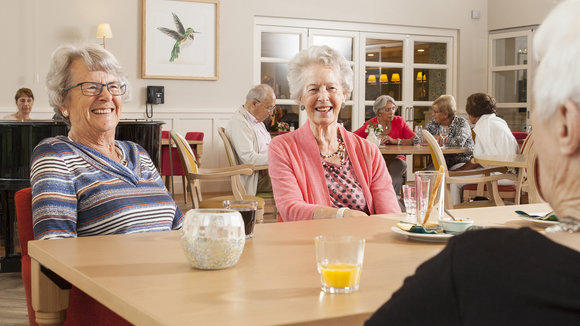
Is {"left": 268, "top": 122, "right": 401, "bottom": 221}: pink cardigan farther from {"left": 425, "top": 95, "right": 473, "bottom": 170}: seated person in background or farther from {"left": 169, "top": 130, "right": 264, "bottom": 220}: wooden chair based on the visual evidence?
{"left": 425, "top": 95, "right": 473, "bottom": 170}: seated person in background

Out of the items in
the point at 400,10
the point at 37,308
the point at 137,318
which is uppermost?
the point at 400,10

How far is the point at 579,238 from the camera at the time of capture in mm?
786

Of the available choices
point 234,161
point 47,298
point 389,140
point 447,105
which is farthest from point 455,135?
point 47,298

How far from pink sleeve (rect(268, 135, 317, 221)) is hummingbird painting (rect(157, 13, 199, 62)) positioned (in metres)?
6.18

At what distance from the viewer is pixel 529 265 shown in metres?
0.70

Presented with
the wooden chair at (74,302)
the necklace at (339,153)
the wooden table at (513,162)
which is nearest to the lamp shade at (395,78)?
the wooden table at (513,162)

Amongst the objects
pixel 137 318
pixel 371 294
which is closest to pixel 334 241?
pixel 371 294

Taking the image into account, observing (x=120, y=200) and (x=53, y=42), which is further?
(x=53, y=42)

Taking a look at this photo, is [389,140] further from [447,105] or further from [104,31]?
[104,31]

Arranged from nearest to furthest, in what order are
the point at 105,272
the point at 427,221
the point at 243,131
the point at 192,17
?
the point at 105,272 → the point at 427,221 → the point at 243,131 → the point at 192,17

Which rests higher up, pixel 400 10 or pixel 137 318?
pixel 400 10

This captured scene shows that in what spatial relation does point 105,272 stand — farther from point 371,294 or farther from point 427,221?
point 427,221

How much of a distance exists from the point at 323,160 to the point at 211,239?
4.78ft

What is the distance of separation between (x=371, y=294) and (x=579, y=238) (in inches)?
19.2
